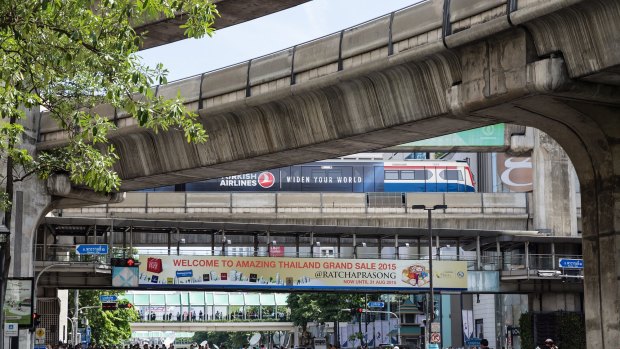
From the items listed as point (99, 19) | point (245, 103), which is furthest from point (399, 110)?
point (99, 19)

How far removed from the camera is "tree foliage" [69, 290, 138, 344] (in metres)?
88.1

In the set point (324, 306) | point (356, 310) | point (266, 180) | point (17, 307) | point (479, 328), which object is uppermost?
point (266, 180)

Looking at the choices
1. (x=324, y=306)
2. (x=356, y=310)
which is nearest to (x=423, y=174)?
(x=356, y=310)

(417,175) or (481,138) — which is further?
(417,175)

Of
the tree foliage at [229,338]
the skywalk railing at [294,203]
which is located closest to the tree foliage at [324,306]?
the skywalk railing at [294,203]

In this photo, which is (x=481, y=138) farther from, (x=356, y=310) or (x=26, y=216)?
(x=26, y=216)

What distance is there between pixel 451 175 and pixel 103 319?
38334mm

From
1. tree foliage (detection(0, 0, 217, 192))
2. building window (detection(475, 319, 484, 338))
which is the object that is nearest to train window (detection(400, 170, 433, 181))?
building window (detection(475, 319, 484, 338))

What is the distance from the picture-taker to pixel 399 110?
71.9ft

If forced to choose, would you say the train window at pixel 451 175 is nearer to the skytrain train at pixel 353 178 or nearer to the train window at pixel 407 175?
the skytrain train at pixel 353 178

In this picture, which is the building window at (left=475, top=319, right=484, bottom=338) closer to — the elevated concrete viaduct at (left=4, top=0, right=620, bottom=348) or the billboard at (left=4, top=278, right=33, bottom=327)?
the elevated concrete viaduct at (left=4, top=0, right=620, bottom=348)

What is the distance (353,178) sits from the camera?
225ft

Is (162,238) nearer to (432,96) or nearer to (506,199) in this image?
(506,199)

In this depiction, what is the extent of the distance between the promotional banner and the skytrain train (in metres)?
15.9
